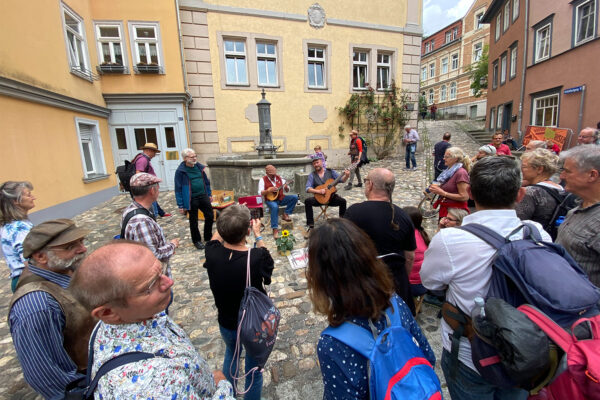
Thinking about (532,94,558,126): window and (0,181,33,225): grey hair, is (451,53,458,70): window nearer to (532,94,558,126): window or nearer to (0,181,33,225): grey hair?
(532,94,558,126): window

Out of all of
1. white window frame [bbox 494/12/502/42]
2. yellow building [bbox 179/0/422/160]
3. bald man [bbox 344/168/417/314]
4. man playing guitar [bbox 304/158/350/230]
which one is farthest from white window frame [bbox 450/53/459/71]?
bald man [bbox 344/168/417/314]

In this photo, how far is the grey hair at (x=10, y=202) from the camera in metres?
2.40

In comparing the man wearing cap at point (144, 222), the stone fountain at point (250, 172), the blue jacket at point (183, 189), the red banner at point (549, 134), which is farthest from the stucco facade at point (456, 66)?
the man wearing cap at point (144, 222)

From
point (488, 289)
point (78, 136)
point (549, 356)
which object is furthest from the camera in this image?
point (78, 136)

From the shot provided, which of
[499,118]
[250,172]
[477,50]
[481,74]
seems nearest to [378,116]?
[250,172]

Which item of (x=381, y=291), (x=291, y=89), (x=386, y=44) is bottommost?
(x=381, y=291)

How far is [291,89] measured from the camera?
12.7 meters

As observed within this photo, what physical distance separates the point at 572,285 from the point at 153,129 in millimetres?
12084

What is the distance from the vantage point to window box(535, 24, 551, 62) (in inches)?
509

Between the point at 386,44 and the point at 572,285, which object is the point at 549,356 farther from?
the point at 386,44

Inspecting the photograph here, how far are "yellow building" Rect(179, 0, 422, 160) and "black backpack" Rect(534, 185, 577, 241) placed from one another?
11007mm

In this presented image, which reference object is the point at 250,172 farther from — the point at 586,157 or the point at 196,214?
the point at 586,157

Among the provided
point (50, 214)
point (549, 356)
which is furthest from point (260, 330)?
point (50, 214)

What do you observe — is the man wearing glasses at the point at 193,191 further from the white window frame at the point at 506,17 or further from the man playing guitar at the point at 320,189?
the white window frame at the point at 506,17
